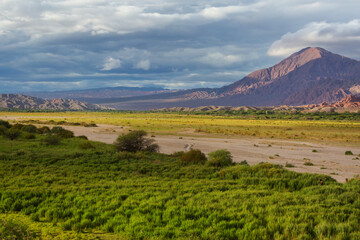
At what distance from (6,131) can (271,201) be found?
29.6m

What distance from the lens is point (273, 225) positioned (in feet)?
26.1

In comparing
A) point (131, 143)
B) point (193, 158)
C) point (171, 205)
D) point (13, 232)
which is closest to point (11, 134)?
point (131, 143)

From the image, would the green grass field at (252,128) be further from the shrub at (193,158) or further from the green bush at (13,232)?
the green bush at (13,232)

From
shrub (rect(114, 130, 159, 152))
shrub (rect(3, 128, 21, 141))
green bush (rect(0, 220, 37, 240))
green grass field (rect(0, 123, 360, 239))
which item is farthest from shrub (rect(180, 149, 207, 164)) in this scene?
shrub (rect(3, 128, 21, 141))

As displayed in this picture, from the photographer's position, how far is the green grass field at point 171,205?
25.4 feet

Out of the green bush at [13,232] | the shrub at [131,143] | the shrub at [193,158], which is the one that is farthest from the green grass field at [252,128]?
the green bush at [13,232]

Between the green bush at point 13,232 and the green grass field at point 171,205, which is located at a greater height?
the green bush at point 13,232

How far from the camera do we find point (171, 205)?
985 centimetres

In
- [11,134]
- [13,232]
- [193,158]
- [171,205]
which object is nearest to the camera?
[13,232]

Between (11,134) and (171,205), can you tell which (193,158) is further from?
(11,134)

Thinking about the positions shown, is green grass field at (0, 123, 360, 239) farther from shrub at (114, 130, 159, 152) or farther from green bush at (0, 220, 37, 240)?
shrub at (114, 130, 159, 152)

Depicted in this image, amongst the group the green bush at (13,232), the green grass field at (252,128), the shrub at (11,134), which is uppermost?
the shrub at (11,134)

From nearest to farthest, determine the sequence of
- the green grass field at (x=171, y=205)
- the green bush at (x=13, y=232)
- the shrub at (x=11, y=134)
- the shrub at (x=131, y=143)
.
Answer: the green bush at (x=13, y=232) → the green grass field at (x=171, y=205) → the shrub at (x=131, y=143) → the shrub at (x=11, y=134)

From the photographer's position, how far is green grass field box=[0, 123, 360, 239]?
7.74 meters
